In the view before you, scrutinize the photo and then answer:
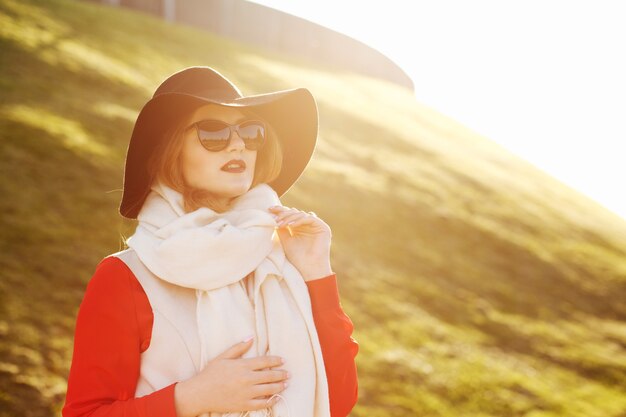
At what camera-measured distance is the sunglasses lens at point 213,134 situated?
2.47 metres

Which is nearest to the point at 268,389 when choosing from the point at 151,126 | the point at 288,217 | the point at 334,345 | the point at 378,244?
the point at 334,345

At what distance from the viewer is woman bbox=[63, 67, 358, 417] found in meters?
2.21

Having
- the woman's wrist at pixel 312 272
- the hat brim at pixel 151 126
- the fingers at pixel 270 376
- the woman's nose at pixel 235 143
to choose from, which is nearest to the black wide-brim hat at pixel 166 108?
the hat brim at pixel 151 126

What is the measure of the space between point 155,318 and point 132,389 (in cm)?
22

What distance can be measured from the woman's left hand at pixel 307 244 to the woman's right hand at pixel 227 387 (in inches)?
16.9

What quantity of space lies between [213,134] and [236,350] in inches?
28.7

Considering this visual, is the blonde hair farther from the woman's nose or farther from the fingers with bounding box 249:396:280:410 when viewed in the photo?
the fingers with bounding box 249:396:280:410

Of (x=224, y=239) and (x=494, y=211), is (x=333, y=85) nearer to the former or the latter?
(x=494, y=211)

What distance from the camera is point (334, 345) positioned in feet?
8.27

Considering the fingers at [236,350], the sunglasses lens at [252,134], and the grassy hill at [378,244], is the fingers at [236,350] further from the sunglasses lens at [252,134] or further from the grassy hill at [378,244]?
the grassy hill at [378,244]

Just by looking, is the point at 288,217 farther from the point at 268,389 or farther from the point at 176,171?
the point at 268,389

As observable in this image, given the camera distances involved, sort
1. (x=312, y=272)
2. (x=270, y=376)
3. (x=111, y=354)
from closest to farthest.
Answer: (x=111, y=354) < (x=270, y=376) < (x=312, y=272)

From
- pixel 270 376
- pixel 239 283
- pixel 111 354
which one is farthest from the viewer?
pixel 239 283

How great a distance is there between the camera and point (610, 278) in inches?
595
